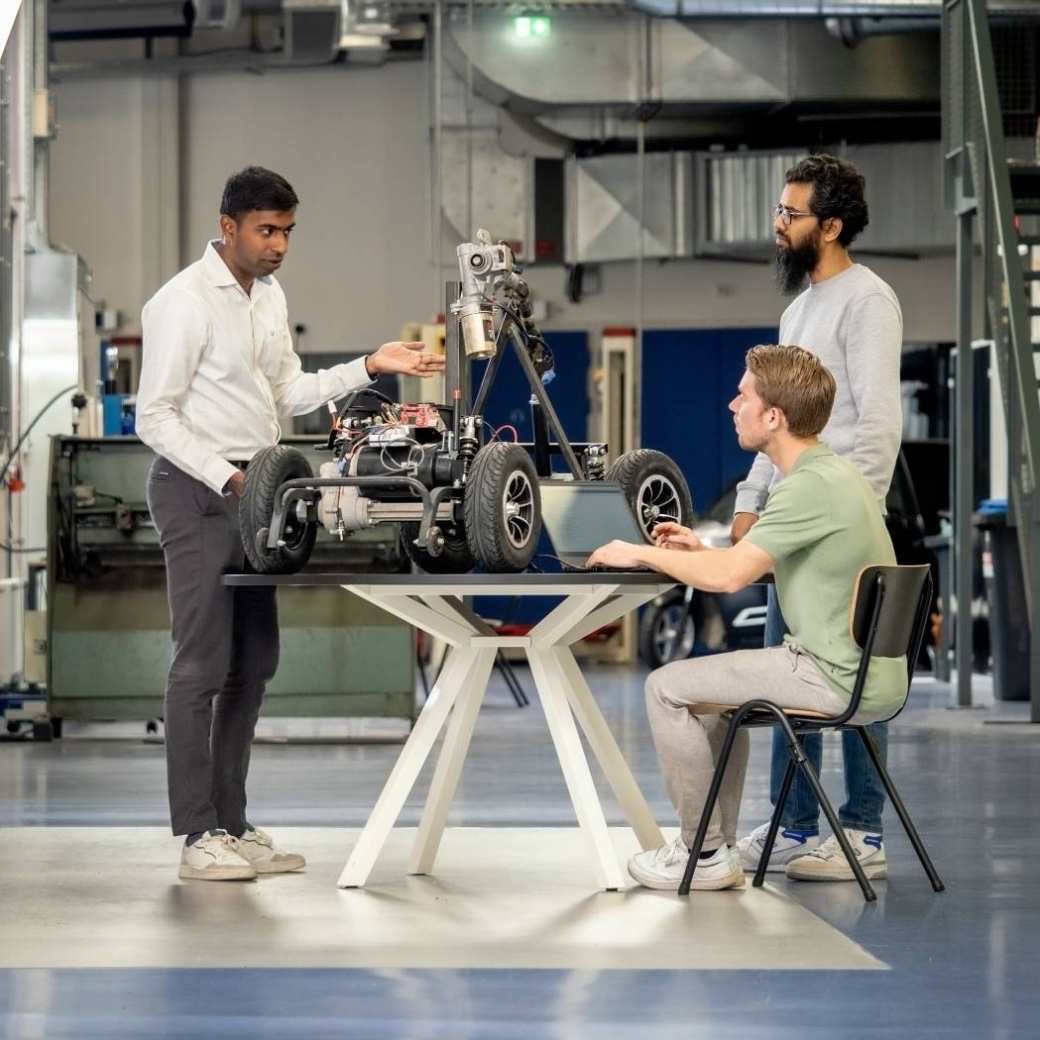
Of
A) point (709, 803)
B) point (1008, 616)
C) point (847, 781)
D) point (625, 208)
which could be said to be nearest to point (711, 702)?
point (709, 803)

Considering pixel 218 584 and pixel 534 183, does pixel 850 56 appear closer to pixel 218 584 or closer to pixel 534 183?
pixel 534 183

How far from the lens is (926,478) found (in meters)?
12.7

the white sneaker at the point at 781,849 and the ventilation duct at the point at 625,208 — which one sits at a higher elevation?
the ventilation duct at the point at 625,208

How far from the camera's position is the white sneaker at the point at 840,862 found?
4207 mm

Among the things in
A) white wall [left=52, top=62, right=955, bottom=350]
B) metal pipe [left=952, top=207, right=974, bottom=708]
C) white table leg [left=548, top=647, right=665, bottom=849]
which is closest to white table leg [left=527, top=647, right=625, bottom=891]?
white table leg [left=548, top=647, right=665, bottom=849]

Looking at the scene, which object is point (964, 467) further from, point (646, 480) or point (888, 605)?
point (888, 605)

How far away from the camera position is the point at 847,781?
429 cm

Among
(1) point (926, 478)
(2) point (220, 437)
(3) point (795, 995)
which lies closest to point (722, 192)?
(1) point (926, 478)

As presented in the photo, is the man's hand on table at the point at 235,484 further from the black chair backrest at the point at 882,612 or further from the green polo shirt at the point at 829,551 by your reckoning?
the black chair backrest at the point at 882,612

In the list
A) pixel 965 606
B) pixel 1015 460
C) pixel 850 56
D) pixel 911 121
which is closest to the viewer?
pixel 1015 460

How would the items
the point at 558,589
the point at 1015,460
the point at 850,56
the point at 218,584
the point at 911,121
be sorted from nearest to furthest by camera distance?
the point at 558,589 → the point at 218,584 → the point at 1015,460 → the point at 850,56 → the point at 911,121

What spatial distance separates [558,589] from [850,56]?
922 centimetres

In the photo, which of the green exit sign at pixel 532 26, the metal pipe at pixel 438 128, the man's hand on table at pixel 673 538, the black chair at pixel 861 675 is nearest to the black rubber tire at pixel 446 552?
the man's hand on table at pixel 673 538

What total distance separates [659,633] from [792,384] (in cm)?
801
